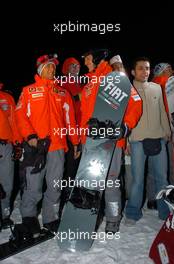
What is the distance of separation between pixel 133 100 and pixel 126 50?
72.9 ft

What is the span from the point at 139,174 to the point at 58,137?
3.42 feet

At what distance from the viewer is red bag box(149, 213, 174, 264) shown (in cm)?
269

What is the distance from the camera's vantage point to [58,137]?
3.64 m

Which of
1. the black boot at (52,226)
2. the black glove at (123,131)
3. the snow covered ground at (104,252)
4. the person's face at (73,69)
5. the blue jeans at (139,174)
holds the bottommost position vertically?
the snow covered ground at (104,252)

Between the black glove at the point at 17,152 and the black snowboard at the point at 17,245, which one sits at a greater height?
the black glove at the point at 17,152

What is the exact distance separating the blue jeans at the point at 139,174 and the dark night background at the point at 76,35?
14534 mm

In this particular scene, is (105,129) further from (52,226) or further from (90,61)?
(52,226)

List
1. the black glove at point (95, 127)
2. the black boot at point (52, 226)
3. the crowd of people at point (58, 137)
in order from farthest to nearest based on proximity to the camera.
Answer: the black boot at point (52, 226) < the crowd of people at point (58, 137) < the black glove at point (95, 127)

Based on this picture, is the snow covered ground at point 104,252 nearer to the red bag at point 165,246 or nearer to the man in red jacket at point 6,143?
the red bag at point 165,246

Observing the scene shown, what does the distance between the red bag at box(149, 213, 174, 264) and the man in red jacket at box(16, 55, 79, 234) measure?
1248 millimetres

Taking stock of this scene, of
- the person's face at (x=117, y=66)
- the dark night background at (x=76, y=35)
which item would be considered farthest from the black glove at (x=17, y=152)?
the dark night background at (x=76, y=35)

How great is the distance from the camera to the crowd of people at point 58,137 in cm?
356

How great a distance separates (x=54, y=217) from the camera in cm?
375

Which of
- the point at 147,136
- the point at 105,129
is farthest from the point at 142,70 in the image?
the point at 105,129
